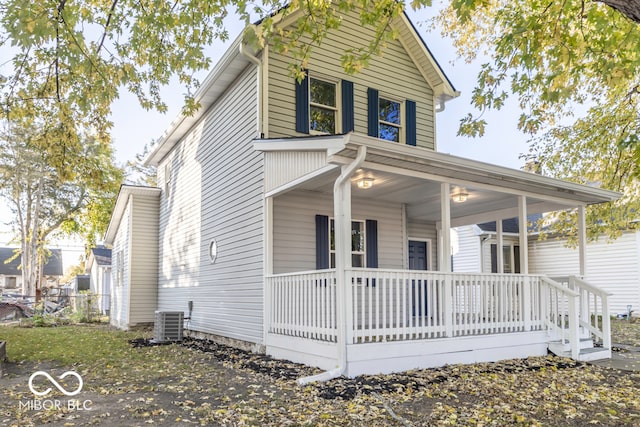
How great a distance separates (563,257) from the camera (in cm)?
1795

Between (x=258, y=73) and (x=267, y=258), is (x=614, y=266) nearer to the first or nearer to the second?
(x=267, y=258)

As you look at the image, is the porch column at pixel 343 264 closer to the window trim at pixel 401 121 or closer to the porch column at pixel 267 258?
the porch column at pixel 267 258

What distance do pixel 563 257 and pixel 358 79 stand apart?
1230 cm

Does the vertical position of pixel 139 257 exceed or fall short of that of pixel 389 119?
it falls short

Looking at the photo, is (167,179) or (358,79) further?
(167,179)

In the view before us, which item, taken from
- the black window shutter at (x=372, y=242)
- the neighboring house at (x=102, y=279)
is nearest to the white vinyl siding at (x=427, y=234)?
the black window shutter at (x=372, y=242)

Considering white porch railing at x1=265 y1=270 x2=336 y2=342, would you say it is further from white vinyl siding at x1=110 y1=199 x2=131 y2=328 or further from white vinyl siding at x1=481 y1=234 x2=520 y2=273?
A: white vinyl siding at x1=481 y1=234 x2=520 y2=273

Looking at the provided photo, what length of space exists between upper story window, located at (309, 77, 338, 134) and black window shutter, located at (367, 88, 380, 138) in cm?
83

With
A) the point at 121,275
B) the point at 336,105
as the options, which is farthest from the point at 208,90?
the point at 121,275

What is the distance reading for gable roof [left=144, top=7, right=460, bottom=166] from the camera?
365 inches

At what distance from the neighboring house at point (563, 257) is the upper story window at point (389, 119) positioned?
23.6 ft

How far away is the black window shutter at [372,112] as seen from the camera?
1018 cm

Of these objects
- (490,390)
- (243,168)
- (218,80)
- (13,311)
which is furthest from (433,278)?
(13,311)

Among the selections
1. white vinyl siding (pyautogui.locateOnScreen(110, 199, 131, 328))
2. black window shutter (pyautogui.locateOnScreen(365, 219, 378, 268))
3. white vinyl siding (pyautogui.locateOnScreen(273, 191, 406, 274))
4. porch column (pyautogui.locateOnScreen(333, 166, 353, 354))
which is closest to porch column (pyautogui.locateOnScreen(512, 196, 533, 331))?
black window shutter (pyautogui.locateOnScreen(365, 219, 378, 268))
